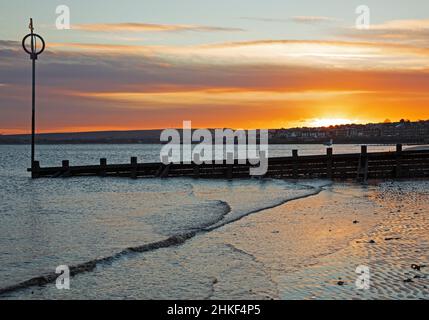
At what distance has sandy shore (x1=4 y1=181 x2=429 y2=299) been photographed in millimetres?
9735

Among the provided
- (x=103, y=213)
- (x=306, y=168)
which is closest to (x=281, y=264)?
(x=103, y=213)

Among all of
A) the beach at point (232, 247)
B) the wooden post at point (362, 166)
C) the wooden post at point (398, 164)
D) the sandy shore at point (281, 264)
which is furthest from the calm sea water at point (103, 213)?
the wooden post at point (398, 164)

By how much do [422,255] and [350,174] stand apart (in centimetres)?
2630

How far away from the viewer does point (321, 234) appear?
15.8 meters

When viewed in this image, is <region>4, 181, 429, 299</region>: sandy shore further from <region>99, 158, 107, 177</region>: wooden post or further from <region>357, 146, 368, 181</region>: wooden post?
<region>99, 158, 107, 177</region>: wooden post

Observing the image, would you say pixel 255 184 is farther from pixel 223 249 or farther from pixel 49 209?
pixel 223 249

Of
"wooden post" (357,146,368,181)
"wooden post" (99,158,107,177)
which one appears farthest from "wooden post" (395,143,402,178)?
"wooden post" (99,158,107,177)

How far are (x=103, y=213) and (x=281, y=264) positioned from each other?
11555 millimetres

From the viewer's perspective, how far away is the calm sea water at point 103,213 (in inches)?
539

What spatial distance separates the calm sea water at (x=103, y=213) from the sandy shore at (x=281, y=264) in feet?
4.30

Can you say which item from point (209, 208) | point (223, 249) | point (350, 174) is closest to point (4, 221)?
point (209, 208)

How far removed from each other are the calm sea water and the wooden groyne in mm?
1523

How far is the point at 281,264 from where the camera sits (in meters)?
11.9

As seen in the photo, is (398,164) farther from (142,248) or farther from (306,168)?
(142,248)
